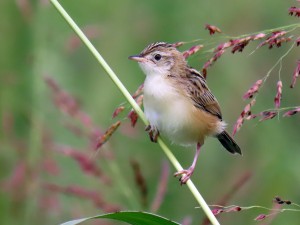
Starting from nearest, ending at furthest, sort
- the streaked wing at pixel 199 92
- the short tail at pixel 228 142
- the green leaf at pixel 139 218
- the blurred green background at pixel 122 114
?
1. the green leaf at pixel 139 218
2. the streaked wing at pixel 199 92
3. the short tail at pixel 228 142
4. the blurred green background at pixel 122 114

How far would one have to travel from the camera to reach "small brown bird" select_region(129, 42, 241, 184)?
3.97 metres

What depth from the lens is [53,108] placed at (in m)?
5.56

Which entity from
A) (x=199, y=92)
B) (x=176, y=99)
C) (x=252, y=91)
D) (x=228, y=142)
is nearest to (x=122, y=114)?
(x=228, y=142)

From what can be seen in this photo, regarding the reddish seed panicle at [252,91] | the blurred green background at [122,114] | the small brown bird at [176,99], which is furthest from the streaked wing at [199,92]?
the reddish seed panicle at [252,91]

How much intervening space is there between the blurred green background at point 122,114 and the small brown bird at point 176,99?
0.59 metres

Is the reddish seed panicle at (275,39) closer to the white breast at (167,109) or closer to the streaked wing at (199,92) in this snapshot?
the white breast at (167,109)

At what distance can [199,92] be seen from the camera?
13.9 ft

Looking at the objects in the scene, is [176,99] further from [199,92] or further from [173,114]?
[199,92]

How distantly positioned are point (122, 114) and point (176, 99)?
1.81 meters

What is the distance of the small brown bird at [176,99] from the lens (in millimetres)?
3975

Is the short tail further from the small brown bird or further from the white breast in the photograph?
the white breast

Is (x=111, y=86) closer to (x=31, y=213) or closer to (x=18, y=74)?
(x=18, y=74)


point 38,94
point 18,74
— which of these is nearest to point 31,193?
point 38,94

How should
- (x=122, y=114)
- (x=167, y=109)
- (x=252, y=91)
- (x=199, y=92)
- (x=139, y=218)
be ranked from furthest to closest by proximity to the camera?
(x=122, y=114) → (x=199, y=92) → (x=167, y=109) → (x=252, y=91) → (x=139, y=218)
